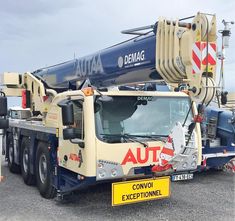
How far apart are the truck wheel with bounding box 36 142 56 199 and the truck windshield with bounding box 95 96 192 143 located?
163cm

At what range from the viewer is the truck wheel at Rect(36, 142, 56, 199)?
22.8 feet

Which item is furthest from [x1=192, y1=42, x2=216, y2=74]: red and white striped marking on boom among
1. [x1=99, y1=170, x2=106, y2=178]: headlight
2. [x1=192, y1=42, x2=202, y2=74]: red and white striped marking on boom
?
[x1=99, y1=170, x2=106, y2=178]: headlight

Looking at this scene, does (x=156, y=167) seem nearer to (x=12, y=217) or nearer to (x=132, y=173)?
(x=132, y=173)

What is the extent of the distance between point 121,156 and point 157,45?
169 centimetres

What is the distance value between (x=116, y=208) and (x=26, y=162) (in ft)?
9.53

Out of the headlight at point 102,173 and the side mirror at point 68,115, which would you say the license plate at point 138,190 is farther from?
the side mirror at point 68,115

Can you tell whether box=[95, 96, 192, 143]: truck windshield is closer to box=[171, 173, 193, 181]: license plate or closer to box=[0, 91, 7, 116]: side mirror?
box=[171, 173, 193, 181]: license plate

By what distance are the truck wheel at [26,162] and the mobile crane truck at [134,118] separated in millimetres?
1103

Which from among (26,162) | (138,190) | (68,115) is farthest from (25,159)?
(138,190)

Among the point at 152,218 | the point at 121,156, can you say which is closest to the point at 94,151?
the point at 121,156

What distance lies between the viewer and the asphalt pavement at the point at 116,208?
6.09 m

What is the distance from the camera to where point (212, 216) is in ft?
20.1

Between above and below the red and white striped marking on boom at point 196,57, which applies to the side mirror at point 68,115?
below

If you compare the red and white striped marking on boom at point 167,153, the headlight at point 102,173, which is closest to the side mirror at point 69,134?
the headlight at point 102,173
